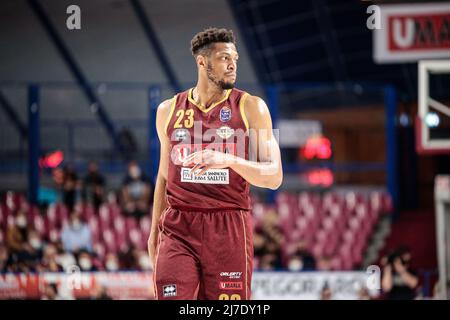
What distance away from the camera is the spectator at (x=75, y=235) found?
1020 cm

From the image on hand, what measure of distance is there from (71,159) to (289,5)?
3976mm

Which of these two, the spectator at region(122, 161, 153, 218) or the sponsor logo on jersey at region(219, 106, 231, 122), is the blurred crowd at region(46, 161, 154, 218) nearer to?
the spectator at region(122, 161, 153, 218)

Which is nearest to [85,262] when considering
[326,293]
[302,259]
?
[302,259]

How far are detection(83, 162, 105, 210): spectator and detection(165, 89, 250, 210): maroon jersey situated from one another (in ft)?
23.1

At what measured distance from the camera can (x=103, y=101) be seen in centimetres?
1434

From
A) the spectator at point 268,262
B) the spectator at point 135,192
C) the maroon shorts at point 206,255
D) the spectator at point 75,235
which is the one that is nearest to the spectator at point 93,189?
the spectator at point 135,192

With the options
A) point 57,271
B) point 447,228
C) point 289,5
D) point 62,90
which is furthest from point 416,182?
point 57,271

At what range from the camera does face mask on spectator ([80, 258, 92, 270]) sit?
960 centimetres

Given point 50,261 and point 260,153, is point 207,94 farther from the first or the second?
point 50,261

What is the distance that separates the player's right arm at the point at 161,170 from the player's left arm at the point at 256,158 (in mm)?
297

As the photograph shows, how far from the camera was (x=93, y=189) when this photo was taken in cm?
1169

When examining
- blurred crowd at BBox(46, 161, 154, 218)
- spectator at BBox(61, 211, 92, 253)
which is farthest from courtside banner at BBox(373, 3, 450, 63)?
spectator at BBox(61, 211, 92, 253)

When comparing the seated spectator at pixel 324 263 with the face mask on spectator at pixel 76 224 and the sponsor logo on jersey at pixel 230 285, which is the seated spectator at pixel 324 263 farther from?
the sponsor logo on jersey at pixel 230 285
